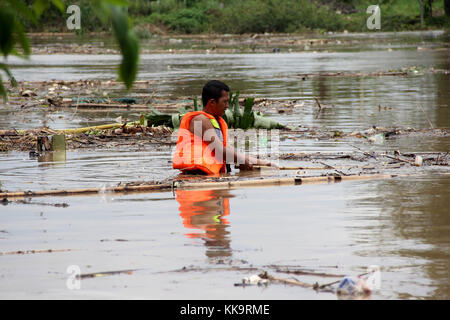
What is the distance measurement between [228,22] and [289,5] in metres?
4.43

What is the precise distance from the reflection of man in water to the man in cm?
75

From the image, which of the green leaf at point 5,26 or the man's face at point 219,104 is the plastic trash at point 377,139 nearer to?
the man's face at point 219,104

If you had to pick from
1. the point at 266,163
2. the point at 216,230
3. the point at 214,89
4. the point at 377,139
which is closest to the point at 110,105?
the point at 377,139

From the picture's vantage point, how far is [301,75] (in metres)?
21.0

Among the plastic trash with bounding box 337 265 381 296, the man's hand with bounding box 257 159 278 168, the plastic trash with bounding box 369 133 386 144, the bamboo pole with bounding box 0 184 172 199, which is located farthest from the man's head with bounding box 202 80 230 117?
the plastic trash with bounding box 337 265 381 296

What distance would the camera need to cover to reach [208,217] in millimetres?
6211

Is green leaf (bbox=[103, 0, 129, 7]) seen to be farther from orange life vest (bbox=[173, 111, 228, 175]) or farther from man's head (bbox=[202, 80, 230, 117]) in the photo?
orange life vest (bbox=[173, 111, 228, 175])

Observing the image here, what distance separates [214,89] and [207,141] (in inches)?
21.1

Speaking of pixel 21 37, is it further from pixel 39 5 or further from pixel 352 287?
pixel 352 287

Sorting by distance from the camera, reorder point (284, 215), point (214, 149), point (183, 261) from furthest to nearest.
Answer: point (214, 149) < point (284, 215) < point (183, 261)

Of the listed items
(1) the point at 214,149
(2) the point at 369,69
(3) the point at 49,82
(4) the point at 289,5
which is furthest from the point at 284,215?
(4) the point at 289,5

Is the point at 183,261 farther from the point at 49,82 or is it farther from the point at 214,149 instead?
the point at 49,82

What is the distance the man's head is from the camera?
7750 millimetres

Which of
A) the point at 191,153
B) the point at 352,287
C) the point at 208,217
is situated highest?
the point at 191,153
